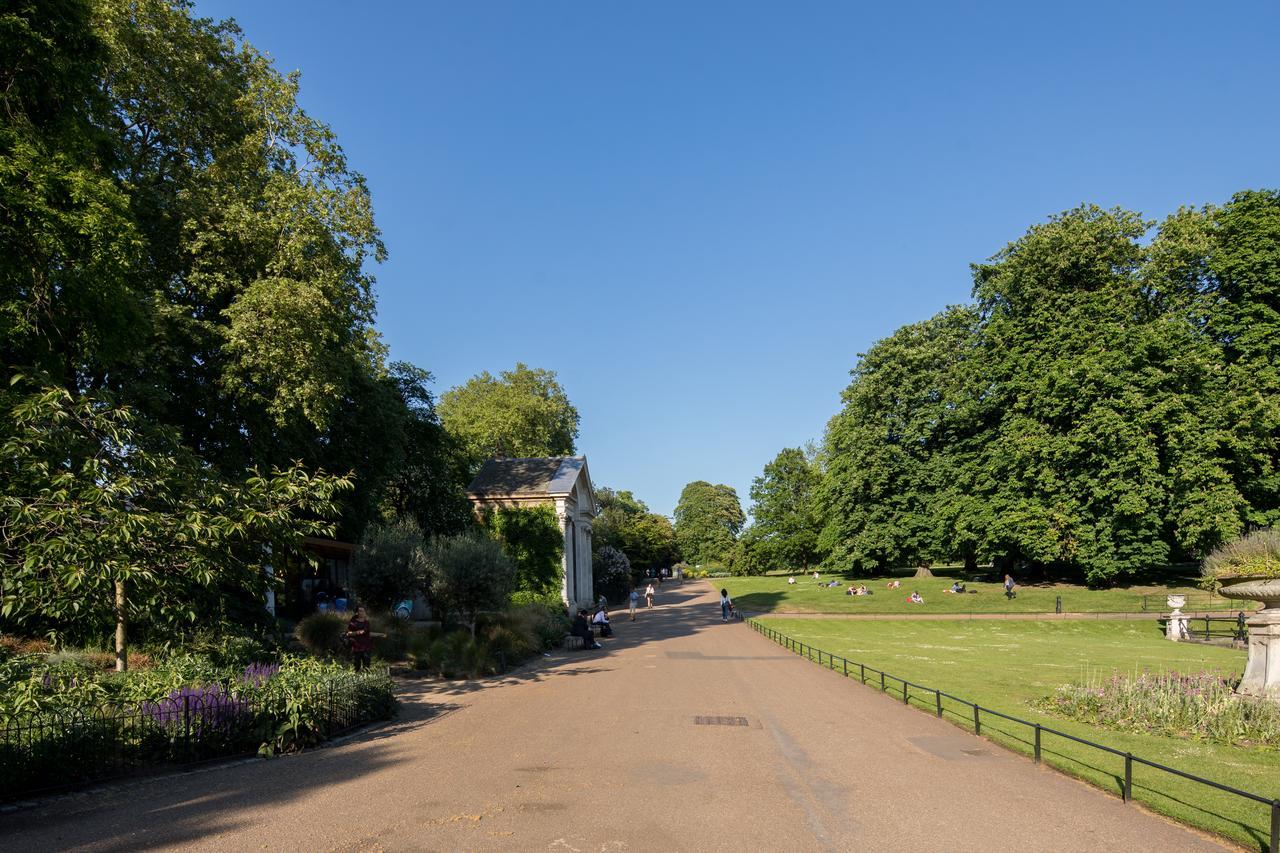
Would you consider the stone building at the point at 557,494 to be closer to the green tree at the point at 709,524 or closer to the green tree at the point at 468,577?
the green tree at the point at 468,577

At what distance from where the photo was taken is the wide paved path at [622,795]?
7082 millimetres

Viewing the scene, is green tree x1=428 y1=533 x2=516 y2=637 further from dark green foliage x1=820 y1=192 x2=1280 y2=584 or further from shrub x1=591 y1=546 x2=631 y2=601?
dark green foliage x1=820 y1=192 x2=1280 y2=584

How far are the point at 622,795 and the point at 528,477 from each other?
34.5 m

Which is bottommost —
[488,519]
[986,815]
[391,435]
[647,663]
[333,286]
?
[647,663]

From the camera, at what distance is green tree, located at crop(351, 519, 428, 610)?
997 inches

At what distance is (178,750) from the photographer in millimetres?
10133

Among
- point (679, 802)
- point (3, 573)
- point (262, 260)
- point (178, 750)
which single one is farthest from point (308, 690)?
point (262, 260)

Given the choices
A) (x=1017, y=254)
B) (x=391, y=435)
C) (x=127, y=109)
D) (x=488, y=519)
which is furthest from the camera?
(x=1017, y=254)

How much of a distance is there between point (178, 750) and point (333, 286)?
13.6 m

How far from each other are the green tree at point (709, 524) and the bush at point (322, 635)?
352ft

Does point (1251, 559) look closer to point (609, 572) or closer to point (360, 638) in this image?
point (360, 638)

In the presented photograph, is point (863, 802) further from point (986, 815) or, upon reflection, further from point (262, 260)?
point (262, 260)

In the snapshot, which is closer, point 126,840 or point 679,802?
point 126,840

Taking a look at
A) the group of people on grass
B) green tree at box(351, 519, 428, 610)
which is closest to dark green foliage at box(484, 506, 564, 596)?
green tree at box(351, 519, 428, 610)
